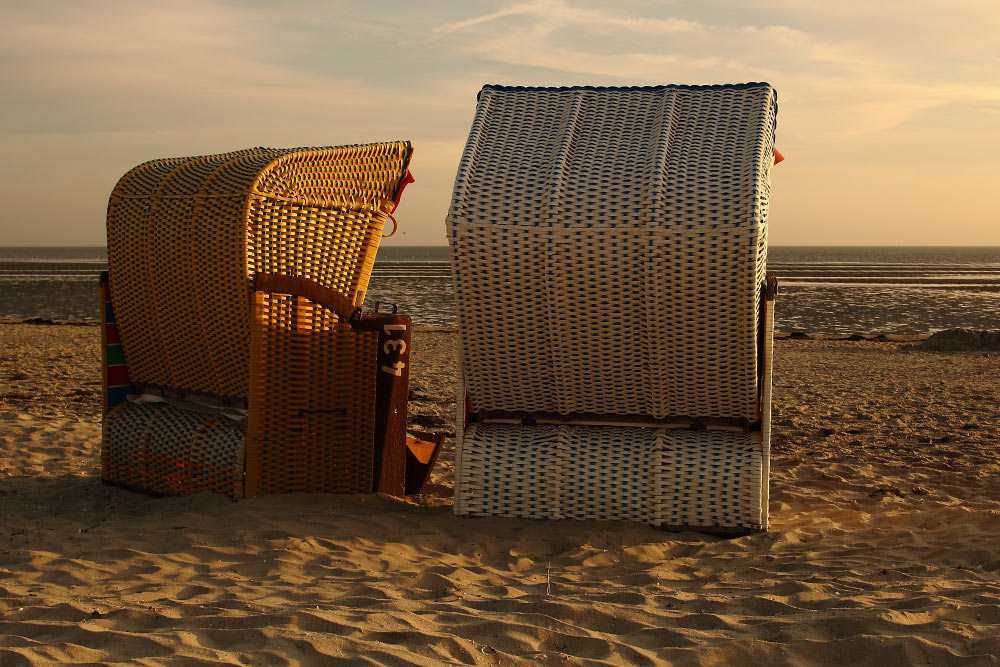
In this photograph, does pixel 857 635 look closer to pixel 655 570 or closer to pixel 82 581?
pixel 655 570

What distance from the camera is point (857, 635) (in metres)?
3.12

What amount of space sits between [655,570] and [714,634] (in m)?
0.90

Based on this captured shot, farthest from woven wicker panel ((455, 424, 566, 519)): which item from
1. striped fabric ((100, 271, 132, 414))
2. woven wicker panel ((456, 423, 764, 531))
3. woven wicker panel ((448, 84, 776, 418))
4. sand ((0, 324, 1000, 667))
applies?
striped fabric ((100, 271, 132, 414))

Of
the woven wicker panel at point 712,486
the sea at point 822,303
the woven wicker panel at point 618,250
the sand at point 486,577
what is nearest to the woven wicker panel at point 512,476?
the sand at point 486,577

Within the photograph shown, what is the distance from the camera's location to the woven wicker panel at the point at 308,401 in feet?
16.4

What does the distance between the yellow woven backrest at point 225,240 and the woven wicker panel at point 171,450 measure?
194mm

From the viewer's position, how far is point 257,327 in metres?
4.86

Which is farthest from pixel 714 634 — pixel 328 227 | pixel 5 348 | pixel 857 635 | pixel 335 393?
pixel 5 348

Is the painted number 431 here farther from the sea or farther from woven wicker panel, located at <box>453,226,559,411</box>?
the sea

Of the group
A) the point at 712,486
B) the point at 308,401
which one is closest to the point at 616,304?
the point at 712,486

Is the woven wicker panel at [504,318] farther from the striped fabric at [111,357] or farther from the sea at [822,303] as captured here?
the sea at [822,303]

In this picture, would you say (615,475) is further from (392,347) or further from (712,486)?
(392,347)

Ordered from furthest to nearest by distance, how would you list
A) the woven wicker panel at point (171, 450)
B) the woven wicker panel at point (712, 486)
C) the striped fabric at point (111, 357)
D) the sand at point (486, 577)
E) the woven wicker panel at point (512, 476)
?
the striped fabric at point (111, 357) → the woven wicker panel at point (171, 450) → the woven wicker panel at point (512, 476) → the woven wicker panel at point (712, 486) → the sand at point (486, 577)

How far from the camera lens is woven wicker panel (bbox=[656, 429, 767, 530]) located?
15.3 feet
